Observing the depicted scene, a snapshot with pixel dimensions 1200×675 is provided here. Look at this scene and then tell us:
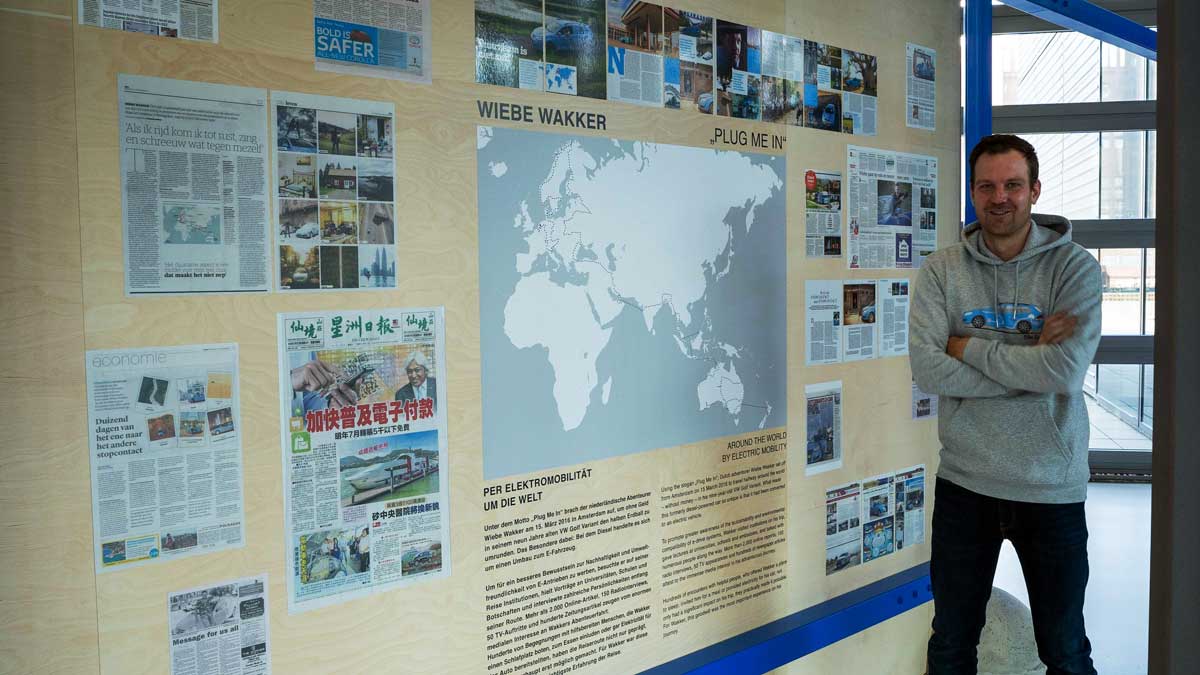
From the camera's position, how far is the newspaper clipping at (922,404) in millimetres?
3340

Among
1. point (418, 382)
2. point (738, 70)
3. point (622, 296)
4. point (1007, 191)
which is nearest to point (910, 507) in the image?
point (1007, 191)

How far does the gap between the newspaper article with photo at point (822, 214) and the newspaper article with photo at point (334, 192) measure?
1546 millimetres

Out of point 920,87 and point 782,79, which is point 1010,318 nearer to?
point 782,79

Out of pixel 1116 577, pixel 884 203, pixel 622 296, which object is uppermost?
pixel 884 203

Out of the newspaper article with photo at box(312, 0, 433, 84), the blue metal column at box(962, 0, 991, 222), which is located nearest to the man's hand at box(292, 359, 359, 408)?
the newspaper article with photo at box(312, 0, 433, 84)

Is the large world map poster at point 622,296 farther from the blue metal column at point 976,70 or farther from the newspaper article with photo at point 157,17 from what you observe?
the blue metal column at point 976,70

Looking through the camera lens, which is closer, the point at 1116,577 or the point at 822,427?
the point at 822,427

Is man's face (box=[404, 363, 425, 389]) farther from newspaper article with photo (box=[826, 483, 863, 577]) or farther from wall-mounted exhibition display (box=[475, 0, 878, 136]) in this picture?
newspaper article with photo (box=[826, 483, 863, 577])

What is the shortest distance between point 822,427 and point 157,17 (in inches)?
92.9

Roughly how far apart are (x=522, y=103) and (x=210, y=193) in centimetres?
82

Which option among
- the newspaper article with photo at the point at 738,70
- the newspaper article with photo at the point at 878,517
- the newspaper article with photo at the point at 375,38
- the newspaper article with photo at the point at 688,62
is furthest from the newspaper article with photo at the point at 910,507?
the newspaper article with photo at the point at 375,38

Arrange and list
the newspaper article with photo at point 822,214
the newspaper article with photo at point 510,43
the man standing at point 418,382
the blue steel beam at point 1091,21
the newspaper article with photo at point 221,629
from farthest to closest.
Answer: the blue steel beam at point 1091,21
the newspaper article with photo at point 822,214
the newspaper article with photo at point 510,43
the man standing at point 418,382
the newspaper article with photo at point 221,629

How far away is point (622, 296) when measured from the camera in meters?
2.35

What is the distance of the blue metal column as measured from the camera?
340cm
